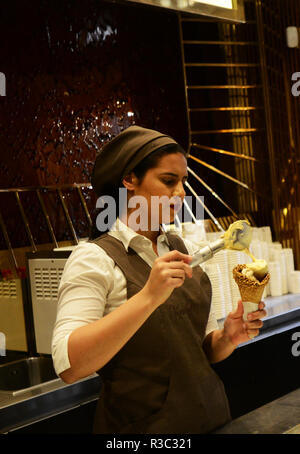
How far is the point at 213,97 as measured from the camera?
522 centimetres

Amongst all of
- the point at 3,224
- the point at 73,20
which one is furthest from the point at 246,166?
the point at 3,224

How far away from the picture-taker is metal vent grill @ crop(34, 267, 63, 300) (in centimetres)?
267

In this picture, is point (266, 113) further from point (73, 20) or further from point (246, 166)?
point (73, 20)

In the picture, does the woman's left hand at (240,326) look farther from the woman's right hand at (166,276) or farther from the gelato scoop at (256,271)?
the woman's right hand at (166,276)

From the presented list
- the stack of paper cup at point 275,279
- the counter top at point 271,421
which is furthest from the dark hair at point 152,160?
the stack of paper cup at point 275,279

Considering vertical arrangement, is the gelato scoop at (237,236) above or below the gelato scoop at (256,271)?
above

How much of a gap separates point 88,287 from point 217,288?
184 cm

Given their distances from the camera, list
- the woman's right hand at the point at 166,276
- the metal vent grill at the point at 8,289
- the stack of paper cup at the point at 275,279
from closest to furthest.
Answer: the woman's right hand at the point at 166,276 → the metal vent grill at the point at 8,289 → the stack of paper cup at the point at 275,279

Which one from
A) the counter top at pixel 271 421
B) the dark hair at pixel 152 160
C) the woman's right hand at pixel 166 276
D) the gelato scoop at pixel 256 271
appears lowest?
the counter top at pixel 271 421

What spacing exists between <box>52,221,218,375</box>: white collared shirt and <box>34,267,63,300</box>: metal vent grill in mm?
1117

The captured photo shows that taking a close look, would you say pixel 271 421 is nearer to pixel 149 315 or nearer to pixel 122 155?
pixel 149 315

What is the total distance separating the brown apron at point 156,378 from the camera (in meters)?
1.51

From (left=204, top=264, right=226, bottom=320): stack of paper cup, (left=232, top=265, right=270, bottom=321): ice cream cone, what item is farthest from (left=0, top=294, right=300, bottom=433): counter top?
(left=204, top=264, right=226, bottom=320): stack of paper cup

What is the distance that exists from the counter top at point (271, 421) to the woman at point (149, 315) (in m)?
0.09
